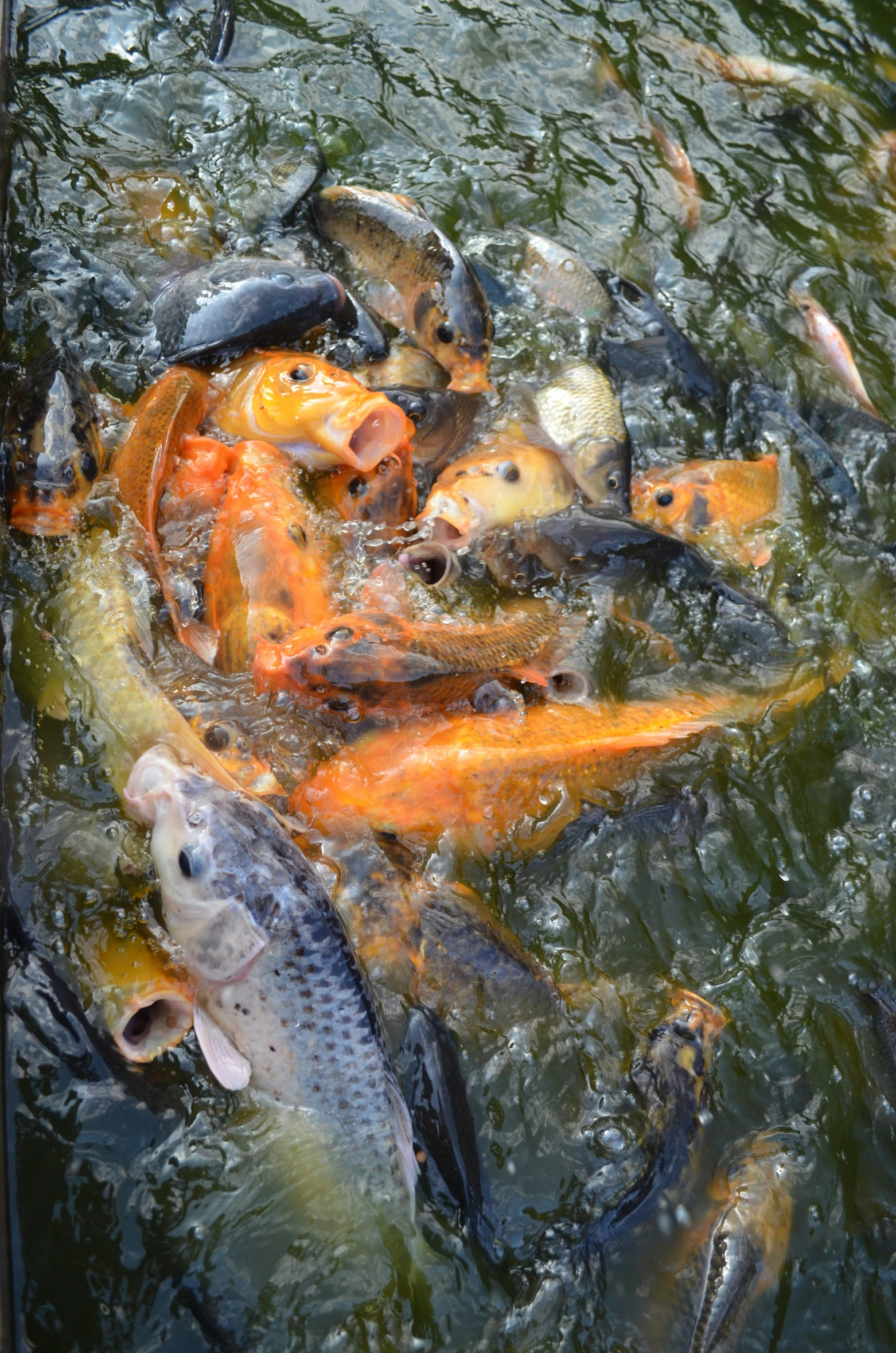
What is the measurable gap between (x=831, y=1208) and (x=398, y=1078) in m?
1.36

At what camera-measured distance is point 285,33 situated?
226 inches

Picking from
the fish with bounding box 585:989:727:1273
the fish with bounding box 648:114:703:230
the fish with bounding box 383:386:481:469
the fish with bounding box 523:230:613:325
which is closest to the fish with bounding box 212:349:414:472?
the fish with bounding box 383:386:481:469

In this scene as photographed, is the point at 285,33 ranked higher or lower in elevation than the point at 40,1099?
higher

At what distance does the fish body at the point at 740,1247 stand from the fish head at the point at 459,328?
10.5 feet

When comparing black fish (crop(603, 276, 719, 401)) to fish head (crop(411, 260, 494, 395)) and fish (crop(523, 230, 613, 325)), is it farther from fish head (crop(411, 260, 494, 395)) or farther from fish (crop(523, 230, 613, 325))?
fish head (crop(411, 260, 494, 395))

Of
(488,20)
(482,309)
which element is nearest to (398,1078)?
(482,309)

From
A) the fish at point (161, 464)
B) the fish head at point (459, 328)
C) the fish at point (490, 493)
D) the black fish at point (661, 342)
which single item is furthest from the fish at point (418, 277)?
the fish at point (161, 464)

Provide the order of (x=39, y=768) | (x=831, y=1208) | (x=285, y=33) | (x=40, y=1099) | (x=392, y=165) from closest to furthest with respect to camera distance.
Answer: (x=40, y=1099) → (x=831, y=1208) → (x=39, y=768) → (x=392, y=165) → (x=285, y=33)

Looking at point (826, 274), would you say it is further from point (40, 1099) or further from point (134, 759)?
point (40, 1099)

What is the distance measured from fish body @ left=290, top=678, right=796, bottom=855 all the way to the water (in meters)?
0.14

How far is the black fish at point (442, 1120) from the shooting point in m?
2.57

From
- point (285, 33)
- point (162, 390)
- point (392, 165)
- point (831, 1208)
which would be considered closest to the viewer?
point (831, 1208)

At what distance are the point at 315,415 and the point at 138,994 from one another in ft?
7.06

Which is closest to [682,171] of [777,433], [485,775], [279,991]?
[777,433]
